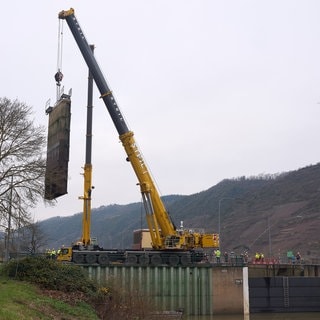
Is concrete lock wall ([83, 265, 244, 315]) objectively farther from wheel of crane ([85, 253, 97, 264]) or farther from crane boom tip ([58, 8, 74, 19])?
crane boom tip ([58, 8, 74, 19])

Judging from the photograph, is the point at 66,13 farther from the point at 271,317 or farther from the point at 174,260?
the point at 271,317

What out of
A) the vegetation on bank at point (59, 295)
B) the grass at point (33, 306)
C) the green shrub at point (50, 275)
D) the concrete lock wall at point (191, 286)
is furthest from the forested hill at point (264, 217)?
the grass at point (33, 306)

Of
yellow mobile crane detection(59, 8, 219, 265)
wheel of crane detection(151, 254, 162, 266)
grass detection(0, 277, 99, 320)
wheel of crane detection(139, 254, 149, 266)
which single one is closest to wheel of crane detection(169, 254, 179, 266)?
yellow mobile crane detection(59, 8, 219, 265)

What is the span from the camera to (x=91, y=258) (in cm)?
3506

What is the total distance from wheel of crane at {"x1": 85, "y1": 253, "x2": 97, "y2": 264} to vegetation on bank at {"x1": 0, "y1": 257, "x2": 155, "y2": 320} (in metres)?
12.5

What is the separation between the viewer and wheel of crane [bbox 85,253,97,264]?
3495 cm

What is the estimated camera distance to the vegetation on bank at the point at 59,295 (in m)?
16.1

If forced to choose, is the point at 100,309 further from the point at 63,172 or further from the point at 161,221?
the point at 161,221

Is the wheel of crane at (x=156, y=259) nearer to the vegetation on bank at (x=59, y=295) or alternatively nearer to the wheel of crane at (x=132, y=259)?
the wheel of crane at (x=132, y=259)

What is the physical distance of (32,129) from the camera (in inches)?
1038

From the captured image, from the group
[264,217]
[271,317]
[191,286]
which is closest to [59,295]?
[191,286]

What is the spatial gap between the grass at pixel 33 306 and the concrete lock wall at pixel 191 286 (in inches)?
591

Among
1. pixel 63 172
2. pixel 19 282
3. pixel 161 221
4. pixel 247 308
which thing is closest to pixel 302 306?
pixel 247 308

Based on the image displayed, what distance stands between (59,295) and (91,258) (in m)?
16.0
